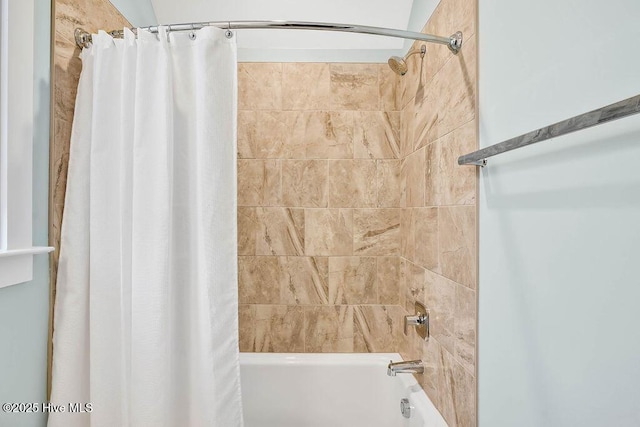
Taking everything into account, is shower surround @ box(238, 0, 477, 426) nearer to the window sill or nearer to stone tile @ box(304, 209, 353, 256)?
stone tile @ box(304, 209, 353, 256)

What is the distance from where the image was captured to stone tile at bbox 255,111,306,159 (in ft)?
6.19

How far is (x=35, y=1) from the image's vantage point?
1.02 meters

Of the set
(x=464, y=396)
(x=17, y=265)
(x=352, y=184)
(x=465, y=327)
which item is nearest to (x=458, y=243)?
(x=465, y=327)

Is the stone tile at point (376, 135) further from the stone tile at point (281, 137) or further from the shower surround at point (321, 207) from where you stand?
the stone tile at point (281, 137)

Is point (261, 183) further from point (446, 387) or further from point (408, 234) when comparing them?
point (446, 387)

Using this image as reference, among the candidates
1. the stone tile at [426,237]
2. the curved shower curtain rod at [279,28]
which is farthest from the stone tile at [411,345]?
the curved shower curtain rod at [279,28]

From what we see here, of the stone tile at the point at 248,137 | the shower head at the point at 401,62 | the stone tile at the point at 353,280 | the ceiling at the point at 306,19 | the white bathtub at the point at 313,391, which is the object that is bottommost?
the white bathtub at the point at 313,391

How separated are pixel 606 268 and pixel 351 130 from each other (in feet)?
4.71

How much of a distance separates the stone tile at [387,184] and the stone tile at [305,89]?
442mm

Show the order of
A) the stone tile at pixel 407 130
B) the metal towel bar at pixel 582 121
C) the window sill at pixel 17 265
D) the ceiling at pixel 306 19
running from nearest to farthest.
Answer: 1. the metal towel bar at pixel 582 121
2. the window sill at pixel 17 265
3. the stone tile at pixel 407 130
4. the ceiling at pixel 306 19

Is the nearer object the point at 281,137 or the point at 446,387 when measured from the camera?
the point at 446,387

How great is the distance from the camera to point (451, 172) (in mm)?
1227

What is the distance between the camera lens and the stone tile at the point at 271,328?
74.4 inches

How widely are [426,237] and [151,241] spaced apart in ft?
3.45
